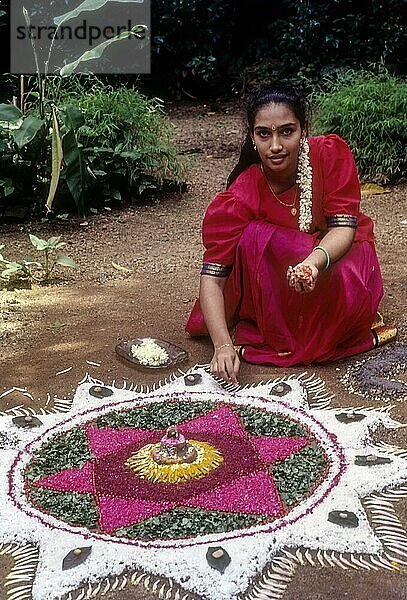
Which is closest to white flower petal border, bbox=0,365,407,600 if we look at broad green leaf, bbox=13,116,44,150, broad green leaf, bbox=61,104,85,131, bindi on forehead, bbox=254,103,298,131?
bindi on forehead, bbox=254,103,298,131

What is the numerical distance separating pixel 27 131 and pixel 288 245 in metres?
2.26

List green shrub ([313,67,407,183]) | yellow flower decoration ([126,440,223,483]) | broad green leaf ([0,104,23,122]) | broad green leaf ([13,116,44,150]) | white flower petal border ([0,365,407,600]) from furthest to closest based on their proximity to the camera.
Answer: green shrub ([313,67,407,183]) → broad green leaf ([0,104,23,122]) → broad green leaf ([13,116,44,150]) → yellow flower decoration ([126,440,223,483]) → white flower petal border ([0,365,407,600])

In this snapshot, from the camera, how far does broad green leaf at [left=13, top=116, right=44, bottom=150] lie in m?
4.56

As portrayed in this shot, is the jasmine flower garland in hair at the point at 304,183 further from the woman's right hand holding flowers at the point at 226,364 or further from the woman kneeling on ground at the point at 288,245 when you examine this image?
the woman's right hand holding flowers at the point at 226,364

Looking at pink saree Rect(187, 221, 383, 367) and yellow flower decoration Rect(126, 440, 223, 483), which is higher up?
pink saree Rect(187, 221, 383, 367)

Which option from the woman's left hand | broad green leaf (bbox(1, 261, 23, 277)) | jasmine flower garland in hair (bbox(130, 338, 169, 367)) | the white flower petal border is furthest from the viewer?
broad green leaf (bbox(1, 261, 23, 277))

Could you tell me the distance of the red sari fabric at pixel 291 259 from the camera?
9.46ft

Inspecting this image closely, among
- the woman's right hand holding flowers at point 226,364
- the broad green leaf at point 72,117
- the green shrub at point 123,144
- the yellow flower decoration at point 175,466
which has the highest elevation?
the broad green leaf at point 72,117

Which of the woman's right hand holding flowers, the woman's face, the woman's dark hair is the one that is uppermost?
the woman's dark hair

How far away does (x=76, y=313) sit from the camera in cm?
354

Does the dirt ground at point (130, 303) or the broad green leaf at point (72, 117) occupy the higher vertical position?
the broad green leaf at point (72, 117)

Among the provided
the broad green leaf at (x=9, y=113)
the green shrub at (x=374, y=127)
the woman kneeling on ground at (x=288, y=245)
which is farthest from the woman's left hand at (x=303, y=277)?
the green shrub at (x=374, y=127)

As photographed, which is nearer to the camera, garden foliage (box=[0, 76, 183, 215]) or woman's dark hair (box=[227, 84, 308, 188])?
woman's dark hair (box=[227, 84, 308, 188])

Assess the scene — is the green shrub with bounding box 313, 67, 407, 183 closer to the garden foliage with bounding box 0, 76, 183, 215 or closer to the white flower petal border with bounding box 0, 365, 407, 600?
the garden foliage with bounding box 0, 76, 183, 215
